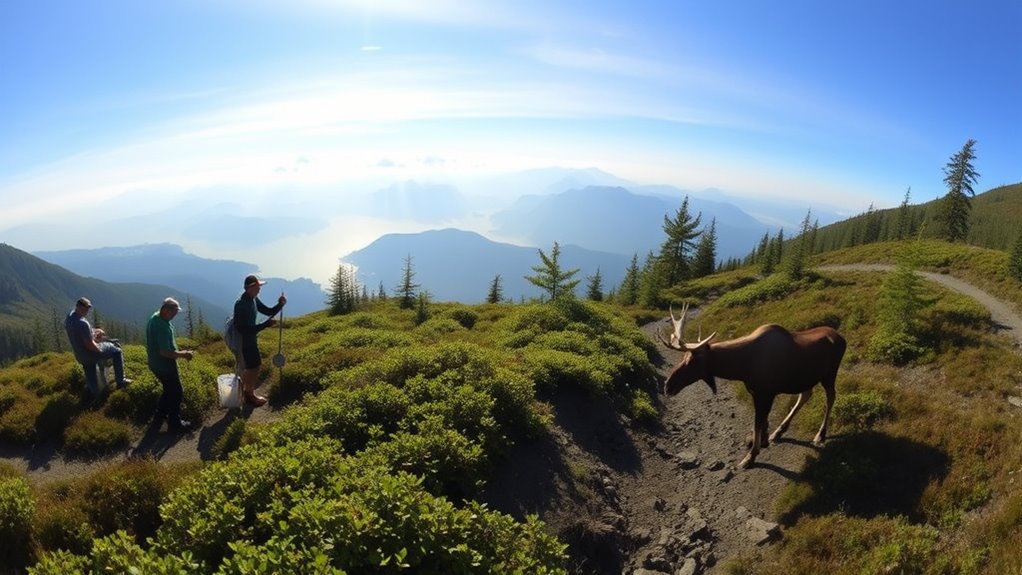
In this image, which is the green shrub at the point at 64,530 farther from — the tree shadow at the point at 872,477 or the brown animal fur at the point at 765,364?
the tree shadow at the point at 872,477

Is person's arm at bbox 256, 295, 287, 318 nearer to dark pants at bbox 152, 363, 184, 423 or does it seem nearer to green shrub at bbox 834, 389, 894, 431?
dark pants at bbox 152, 363, 184, 423

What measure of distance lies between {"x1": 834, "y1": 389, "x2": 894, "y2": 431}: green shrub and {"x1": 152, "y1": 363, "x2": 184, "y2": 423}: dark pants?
1603 cm

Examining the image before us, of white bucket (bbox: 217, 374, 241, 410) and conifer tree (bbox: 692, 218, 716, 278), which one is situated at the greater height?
conifer tree (bbox: 692, 218, 716, 278)

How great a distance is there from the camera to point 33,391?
1282 centimetres

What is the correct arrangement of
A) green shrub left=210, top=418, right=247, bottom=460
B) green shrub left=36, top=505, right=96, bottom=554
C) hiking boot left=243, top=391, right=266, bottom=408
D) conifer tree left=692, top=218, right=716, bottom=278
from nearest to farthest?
green shrub left=36, top=505, right=96, bottom=554, green shrub left=210, top=418, right=247, bottom=460, hiking boot left=243, top=391, right=266, bottom=408, conifer tree left=692, top=218, right=716, bottom=278

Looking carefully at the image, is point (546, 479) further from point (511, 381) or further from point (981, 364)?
point (981, 364)

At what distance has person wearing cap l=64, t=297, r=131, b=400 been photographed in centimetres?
1202

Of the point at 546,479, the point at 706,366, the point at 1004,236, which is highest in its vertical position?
the point at 1004,236

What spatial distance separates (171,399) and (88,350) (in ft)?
9.30

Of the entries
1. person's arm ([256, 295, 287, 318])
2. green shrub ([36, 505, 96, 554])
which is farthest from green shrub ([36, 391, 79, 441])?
green shrub ([36, 505, 96, 554])

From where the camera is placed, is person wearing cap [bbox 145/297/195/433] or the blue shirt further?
the blue shirt

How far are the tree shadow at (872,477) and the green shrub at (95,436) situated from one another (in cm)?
1409

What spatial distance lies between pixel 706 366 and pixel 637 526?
3.75m

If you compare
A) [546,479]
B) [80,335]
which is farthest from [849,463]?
[80,335]
